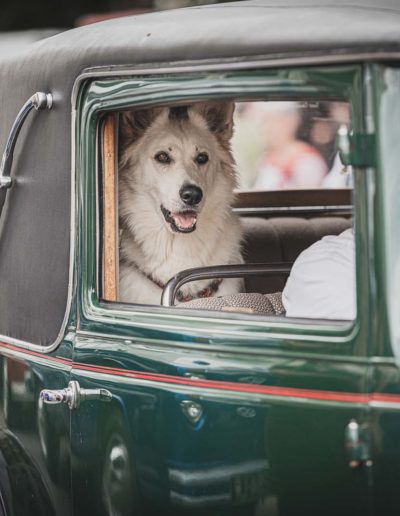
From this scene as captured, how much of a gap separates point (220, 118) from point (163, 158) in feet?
0.96

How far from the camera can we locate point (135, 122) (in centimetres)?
371

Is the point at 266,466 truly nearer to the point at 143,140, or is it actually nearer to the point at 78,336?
the point at 78,336

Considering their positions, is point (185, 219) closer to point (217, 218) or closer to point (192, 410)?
point (217, 218)

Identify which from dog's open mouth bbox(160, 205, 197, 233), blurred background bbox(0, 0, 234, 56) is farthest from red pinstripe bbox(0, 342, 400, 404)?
blurred background bbox(0, 0, 234, 56)

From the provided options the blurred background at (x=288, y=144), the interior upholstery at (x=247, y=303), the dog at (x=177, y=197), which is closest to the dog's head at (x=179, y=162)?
the dog at (x=177, y=197)

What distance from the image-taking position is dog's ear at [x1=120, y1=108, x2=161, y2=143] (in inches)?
145

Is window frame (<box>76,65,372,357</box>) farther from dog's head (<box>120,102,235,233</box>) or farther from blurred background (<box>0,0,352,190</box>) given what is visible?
dog's head (<box>120,102,235,233</box>)

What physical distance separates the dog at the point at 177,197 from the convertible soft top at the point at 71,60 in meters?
0.42

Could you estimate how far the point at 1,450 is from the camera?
3.36 metres

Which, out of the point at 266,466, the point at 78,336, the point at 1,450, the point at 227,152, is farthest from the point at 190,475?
the point at 227,152

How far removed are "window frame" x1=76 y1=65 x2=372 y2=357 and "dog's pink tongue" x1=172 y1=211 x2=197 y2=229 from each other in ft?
3.82

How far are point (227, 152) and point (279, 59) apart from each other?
195 centimetres

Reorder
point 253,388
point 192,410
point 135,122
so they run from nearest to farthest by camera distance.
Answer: point 253,388 → point 192,410 → point 135,122

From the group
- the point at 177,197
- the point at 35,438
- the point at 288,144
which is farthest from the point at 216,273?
the point at 288,144
